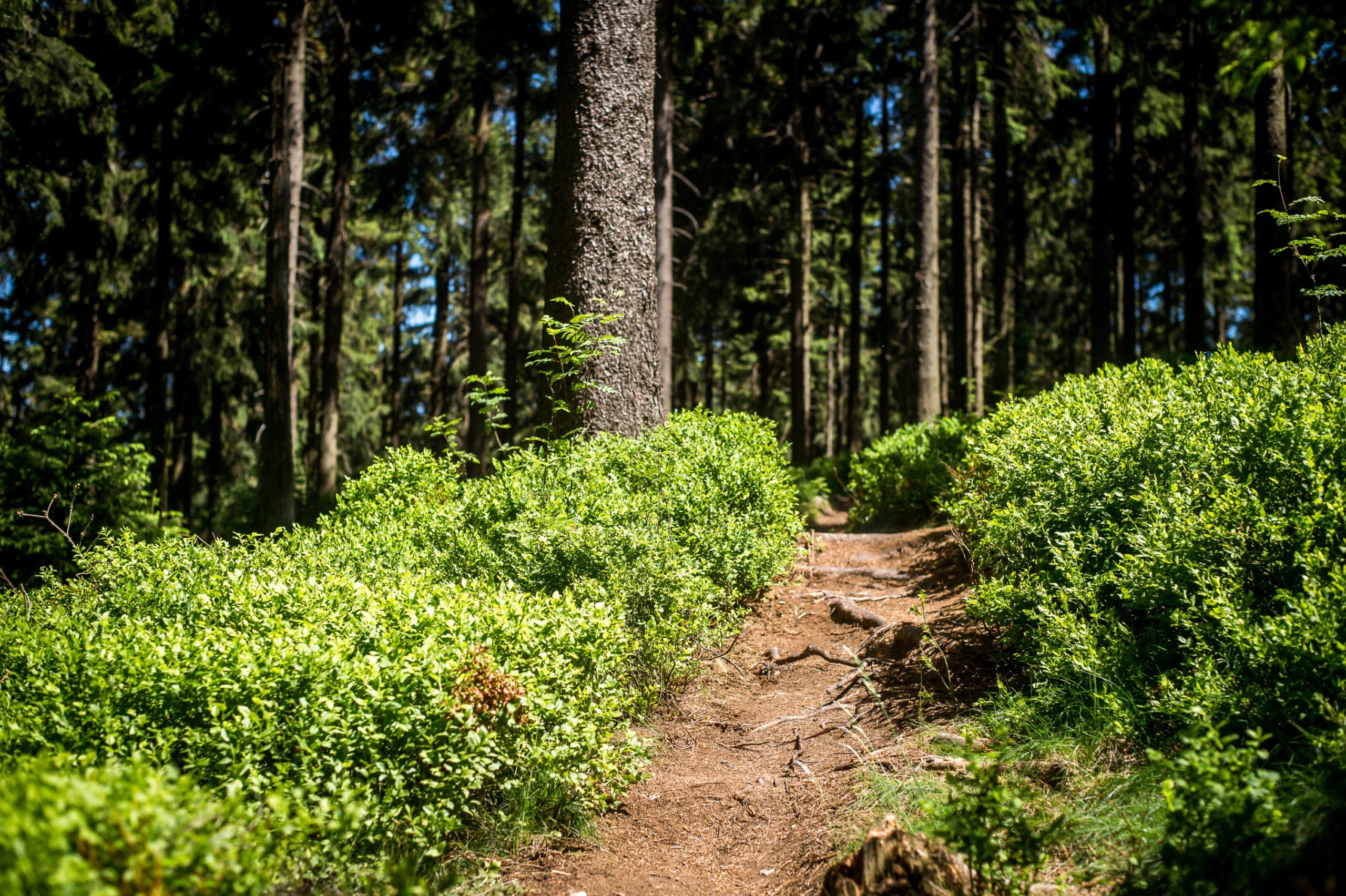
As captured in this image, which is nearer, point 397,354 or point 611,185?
point 611,185

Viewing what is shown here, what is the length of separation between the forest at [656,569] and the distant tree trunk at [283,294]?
6 centimetres

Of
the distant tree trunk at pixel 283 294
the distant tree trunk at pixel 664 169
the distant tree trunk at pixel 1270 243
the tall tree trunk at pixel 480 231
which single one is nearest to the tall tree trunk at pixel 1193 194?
the distant tree trunk at pixel 1270 243

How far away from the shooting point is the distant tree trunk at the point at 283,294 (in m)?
11.3

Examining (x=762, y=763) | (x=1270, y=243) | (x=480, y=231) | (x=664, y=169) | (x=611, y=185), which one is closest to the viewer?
(x=762, y=763)

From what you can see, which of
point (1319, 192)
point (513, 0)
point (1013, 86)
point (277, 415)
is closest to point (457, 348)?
point (513, 0)

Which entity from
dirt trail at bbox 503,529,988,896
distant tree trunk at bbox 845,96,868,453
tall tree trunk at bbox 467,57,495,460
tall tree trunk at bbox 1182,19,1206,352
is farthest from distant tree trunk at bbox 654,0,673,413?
tall tree trunk at bbox 1182,19,1206,352

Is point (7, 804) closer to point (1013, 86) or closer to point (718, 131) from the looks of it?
point (718, 131)

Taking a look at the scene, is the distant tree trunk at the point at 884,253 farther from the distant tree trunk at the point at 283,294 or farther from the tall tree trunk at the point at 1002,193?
the distant tree trunk at the point at 283,294

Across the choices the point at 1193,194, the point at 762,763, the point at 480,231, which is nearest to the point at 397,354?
the point at 480,231

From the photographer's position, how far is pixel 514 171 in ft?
57.4

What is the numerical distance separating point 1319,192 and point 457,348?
22499mm

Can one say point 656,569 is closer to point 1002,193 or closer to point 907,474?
point 907,474

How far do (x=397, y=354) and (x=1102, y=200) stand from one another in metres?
20.3

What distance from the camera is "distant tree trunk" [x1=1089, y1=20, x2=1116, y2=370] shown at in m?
12.6
